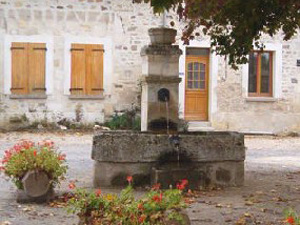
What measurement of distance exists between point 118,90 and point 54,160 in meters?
10.4

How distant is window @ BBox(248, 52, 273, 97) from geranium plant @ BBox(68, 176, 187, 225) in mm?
14339

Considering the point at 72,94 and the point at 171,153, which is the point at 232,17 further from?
the point at 72,94

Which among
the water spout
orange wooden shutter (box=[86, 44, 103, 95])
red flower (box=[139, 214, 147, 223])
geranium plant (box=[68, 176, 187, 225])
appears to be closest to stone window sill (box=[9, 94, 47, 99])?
orange wooden shutter (box=[86, 44, 103, 95])

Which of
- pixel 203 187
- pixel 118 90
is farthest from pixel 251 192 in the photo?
pixel 118 90

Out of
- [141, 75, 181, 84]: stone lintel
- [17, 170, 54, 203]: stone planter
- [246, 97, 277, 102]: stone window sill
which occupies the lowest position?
[17, 170, 54, 203]: stone planter

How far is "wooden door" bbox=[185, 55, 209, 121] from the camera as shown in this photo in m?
18.2

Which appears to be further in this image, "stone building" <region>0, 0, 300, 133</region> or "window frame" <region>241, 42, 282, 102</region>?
"window frame" <region>241, 42, 282, 102</region>

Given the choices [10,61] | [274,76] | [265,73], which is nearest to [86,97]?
[10,61]

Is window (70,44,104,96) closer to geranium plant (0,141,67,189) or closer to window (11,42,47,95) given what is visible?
window (11,42,47,95)

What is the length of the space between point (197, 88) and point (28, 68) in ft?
16.9

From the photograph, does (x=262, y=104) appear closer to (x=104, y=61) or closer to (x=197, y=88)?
(x=197, y=88)

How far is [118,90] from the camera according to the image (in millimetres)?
17500

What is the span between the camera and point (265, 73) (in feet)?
60.5

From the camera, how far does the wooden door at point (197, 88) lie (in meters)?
18.2
